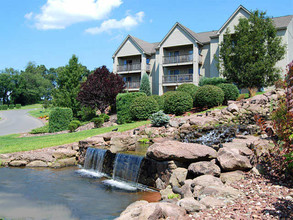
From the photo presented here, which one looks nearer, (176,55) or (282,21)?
(282,21)

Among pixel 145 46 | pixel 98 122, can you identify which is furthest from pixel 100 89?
pixel 145 46

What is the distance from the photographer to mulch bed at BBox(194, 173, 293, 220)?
3596 mm

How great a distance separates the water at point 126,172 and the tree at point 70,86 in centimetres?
2157

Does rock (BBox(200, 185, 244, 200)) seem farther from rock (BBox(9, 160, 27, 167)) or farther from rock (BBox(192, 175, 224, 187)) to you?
rock (BBox(9, 160, 27, 167))

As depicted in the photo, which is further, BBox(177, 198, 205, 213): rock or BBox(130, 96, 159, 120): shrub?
BBox(130, 96, 159, 120): shrub

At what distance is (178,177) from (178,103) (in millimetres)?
11442

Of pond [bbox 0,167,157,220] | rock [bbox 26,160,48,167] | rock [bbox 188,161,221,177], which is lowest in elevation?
pond [bbox 0,167,157,220]

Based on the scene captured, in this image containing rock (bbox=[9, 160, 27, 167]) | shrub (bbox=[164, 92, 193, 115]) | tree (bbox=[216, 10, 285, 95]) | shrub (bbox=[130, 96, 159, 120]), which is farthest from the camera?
tree (bbox=[216, 10, 285, 95])

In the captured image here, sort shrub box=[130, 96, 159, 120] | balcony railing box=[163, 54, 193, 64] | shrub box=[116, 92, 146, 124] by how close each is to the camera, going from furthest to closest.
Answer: balcony railing box=[163, 54, 193, 64], shrub box=[116, 92, 146, 124], shrub box=[130, 96, 159, 120]

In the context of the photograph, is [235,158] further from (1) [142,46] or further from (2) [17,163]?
(1) [142,46]

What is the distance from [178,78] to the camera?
31.2m

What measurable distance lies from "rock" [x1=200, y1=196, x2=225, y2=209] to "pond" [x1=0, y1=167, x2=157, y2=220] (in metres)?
2.14

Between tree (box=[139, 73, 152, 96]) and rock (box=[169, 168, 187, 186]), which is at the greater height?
tree (box=[139, 73, 152, 96])

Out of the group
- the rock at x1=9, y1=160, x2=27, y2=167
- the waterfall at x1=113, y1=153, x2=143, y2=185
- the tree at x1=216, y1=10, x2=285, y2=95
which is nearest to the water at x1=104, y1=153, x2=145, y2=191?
the waterfall at x1=113, y1=153, x2=143, y2=185
